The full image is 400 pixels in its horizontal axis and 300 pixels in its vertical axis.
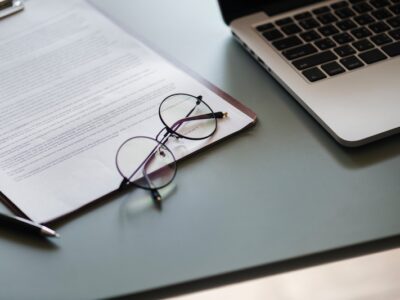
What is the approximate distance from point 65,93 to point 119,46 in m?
0.11

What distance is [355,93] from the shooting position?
2.13ft

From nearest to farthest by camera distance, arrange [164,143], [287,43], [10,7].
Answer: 1. [164,143]
2. [287,43]
3. [10,7]

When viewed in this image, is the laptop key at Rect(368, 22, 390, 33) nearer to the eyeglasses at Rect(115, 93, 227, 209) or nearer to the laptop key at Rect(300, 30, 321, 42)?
the laptop key at Rect(300, 30, 321, 42)

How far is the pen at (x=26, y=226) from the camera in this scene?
53cm

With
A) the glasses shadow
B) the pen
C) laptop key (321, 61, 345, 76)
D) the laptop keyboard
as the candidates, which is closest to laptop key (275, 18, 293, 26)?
the laptop keyboard

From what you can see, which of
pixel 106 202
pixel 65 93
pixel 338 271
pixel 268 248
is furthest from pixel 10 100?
pixel 338 271

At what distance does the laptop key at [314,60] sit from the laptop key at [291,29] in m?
0.06

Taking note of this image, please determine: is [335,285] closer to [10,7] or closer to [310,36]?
[310,36]

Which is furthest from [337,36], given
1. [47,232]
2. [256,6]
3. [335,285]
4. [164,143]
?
[335,285]

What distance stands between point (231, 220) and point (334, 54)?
0.90 feet

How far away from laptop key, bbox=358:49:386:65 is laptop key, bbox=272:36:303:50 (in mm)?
81

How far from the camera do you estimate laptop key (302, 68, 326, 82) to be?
67cm

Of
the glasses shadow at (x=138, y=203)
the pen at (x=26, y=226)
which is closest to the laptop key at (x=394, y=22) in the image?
the glasses shadow at (x=138, y=203)

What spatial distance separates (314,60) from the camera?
2.26 feet
